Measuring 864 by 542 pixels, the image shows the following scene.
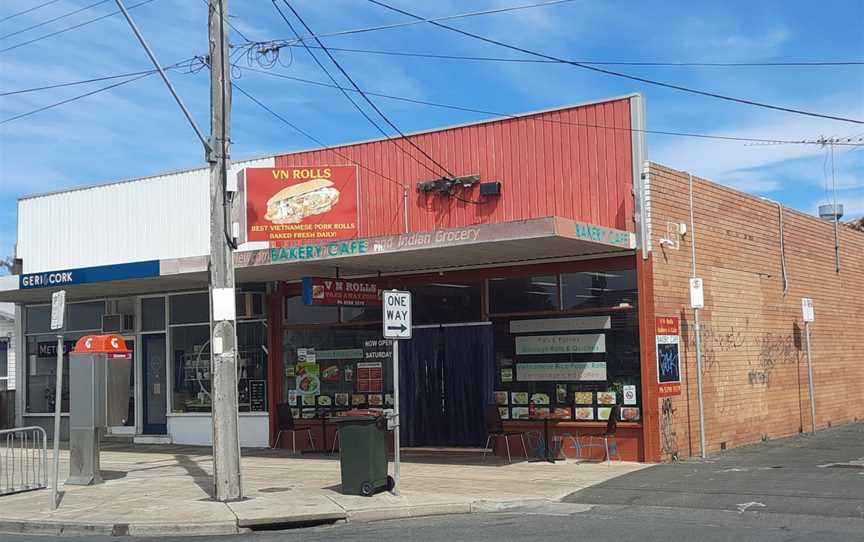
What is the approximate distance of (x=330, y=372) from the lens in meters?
20.0

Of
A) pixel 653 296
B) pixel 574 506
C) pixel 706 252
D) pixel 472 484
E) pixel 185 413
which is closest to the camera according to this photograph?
pixel 574 506

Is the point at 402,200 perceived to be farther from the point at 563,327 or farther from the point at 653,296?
the point at 653,296

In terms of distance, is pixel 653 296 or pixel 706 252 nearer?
pixel 653 296

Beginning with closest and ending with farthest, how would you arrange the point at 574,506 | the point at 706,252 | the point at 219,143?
the point at 574,506, the point at 219,143, the point at 706,252

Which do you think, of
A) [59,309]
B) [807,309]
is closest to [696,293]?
[807,309]

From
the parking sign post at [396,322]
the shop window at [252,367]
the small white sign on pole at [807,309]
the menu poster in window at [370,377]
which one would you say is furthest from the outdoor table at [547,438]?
the small white sign on pole at [807,309]

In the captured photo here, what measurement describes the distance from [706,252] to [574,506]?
761cm

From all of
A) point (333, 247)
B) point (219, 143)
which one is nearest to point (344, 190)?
point (333, 247)

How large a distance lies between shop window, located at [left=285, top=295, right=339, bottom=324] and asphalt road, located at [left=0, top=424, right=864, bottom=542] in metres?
7.49

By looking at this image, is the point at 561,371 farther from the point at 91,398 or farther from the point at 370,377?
the point at 91,398

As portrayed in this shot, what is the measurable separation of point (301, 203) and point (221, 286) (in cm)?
382

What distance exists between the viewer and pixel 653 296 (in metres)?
16.3

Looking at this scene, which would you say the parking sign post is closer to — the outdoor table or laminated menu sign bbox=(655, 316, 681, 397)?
the outdoor table

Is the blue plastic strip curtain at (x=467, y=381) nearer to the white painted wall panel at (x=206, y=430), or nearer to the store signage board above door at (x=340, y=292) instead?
the store signage board above door at (x=340, y=292)
